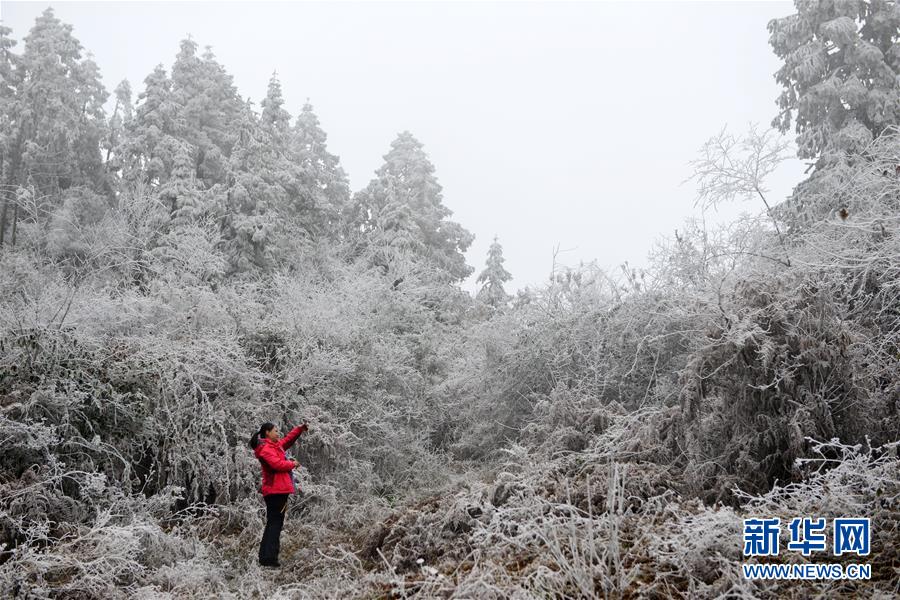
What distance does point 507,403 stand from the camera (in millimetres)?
Answer: 14281

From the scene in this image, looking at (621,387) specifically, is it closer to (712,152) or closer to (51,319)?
(712,152)

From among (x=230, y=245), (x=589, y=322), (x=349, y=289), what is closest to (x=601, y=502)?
(x=589, y=322)

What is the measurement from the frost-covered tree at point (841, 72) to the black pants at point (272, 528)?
1458cm

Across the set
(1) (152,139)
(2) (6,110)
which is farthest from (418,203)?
(2) (6,110)

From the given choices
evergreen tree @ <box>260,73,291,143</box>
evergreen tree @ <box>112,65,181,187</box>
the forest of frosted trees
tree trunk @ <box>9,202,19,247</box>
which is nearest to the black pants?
the forest of frosted trees

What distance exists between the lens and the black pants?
683cm

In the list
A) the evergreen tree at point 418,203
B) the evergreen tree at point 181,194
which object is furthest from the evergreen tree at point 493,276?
the evergreen tree at point 181,194

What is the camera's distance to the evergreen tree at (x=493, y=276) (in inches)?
1170

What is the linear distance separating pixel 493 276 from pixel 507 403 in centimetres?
1603

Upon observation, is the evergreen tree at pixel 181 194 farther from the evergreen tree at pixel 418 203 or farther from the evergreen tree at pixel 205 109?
the evergreen tree at pixel 418 203

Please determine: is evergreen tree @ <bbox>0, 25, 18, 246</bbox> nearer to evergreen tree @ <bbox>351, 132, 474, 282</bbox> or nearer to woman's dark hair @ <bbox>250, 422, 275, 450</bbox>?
evergreen tree @ <bbox>351, 132, 474, 282</bbox>

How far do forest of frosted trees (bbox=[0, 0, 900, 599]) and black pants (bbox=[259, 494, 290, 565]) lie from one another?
0.64 feet

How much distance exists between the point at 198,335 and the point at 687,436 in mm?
8030

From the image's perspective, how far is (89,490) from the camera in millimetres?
7234
